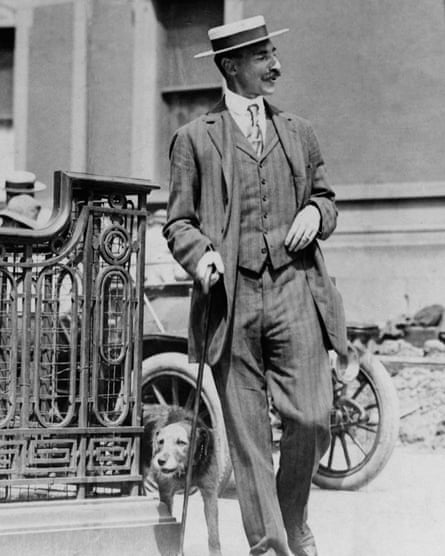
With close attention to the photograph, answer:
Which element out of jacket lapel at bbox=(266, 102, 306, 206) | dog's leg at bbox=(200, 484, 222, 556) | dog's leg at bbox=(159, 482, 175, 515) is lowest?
dog's leg at bbox=(200, 484, 222, 556)

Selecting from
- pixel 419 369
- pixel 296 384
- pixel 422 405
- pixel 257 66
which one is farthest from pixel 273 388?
pixel 419 369

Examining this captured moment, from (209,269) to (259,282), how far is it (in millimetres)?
199

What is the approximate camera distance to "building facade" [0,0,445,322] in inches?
356

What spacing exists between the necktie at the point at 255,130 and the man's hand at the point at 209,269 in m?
0.46

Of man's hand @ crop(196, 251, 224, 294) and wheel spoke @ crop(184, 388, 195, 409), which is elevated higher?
man's hand @ crop(196, 251, 224, 294)

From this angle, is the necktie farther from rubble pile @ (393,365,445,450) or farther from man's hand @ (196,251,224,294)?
rubble pile @ (393,365,445,450)

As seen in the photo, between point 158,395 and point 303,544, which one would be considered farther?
point 158,395

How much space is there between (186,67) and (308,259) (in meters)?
6.58

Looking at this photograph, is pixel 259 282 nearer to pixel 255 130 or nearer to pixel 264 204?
pixel 264 204

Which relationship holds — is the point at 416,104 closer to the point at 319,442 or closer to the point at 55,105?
the point at 55,105

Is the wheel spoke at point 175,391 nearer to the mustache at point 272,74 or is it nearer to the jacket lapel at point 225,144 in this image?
the jacket lapel at point 225,144

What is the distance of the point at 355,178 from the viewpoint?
9.27 metres

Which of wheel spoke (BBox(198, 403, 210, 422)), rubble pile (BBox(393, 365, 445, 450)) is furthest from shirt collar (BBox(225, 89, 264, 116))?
rubble pile (BBox(393, 365, 445, 450))

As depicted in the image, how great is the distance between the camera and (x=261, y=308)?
404 cm
